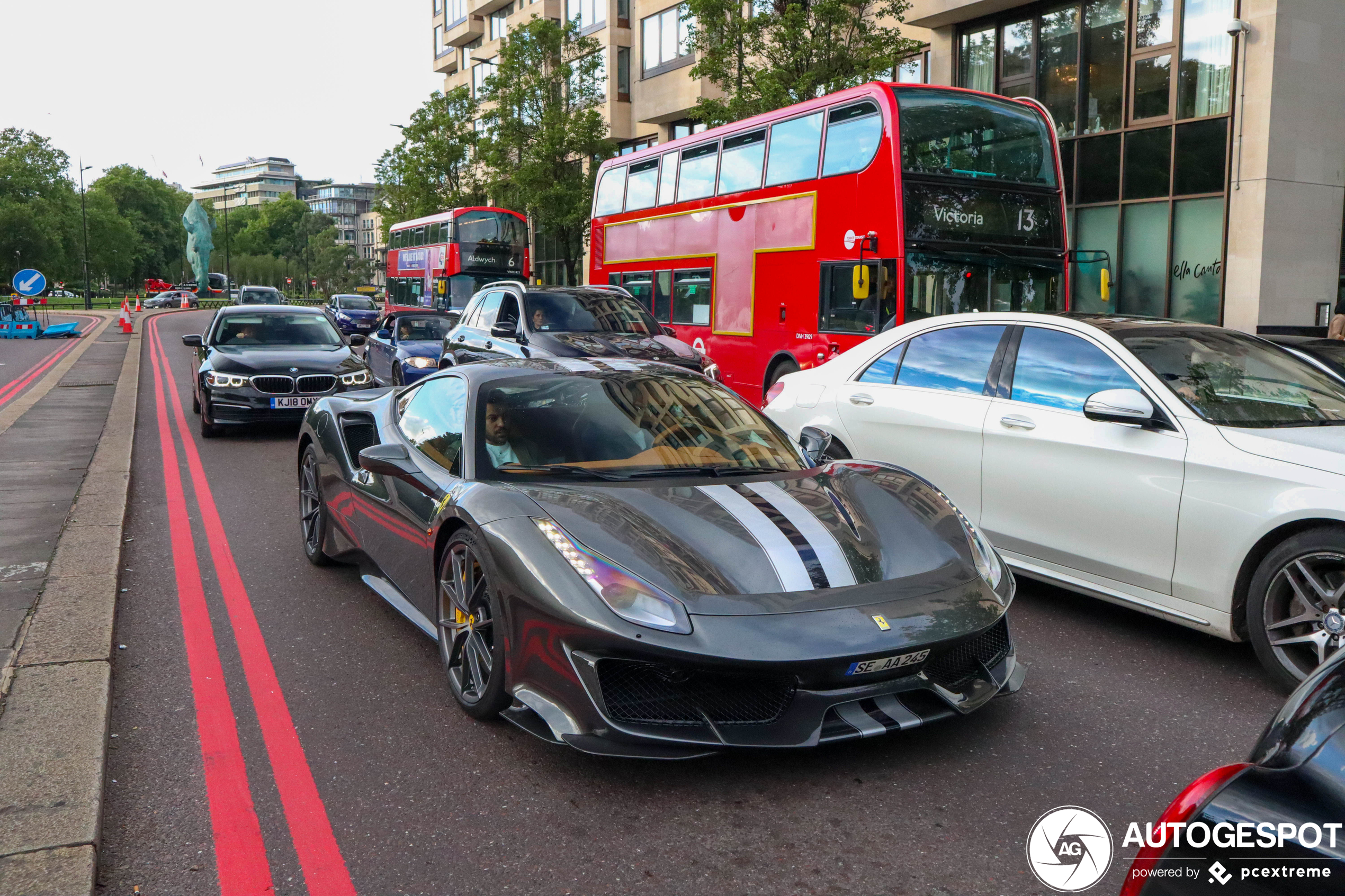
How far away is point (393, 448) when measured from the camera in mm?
4805

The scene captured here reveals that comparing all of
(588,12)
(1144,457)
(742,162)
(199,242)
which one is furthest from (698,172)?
(199,242)

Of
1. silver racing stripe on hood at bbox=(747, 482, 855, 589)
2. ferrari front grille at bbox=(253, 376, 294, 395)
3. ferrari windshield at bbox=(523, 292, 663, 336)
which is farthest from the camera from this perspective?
ferrari windshield at bbox=(523, 292, 663, 336)

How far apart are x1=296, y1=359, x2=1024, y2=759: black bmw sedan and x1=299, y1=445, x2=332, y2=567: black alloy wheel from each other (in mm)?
1077

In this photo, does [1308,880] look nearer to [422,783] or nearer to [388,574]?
[422,783]

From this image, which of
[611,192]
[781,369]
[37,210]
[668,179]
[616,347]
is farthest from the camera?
[37,210]

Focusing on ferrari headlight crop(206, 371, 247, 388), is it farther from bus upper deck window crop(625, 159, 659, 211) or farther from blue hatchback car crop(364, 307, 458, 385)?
bus upper deck window crop(625, 159, 659, 211)

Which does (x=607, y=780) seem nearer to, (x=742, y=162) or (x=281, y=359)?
(x=281, y=359)

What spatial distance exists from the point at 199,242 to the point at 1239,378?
422 ft

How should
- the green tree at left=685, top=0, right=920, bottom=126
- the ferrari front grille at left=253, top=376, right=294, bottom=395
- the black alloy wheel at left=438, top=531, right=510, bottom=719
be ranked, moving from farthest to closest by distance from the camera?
the green tree at left=685, top=0, right=920, bottom=126
the ferrari front grille at left=253, top=376, right=294, bottom=395
the black alloy wheel at left=438, top=531, right=510, bottom=719

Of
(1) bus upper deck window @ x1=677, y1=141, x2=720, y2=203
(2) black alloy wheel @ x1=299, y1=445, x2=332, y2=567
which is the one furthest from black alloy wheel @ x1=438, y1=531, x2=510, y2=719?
(1) bus upper deck window @ x1=677, y1=141, x2=720, y2=203

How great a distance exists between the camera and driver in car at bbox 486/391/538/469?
4.43 metres

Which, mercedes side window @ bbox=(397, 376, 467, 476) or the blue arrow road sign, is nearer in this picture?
mercedes side window @ bbox=(397, 376, 467, 476)

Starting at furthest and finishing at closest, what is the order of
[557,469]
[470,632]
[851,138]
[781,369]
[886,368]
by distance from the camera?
[781,369]
[851,138]
[886,368]
[557,469]
[470,632]

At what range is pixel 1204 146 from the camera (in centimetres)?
1898
